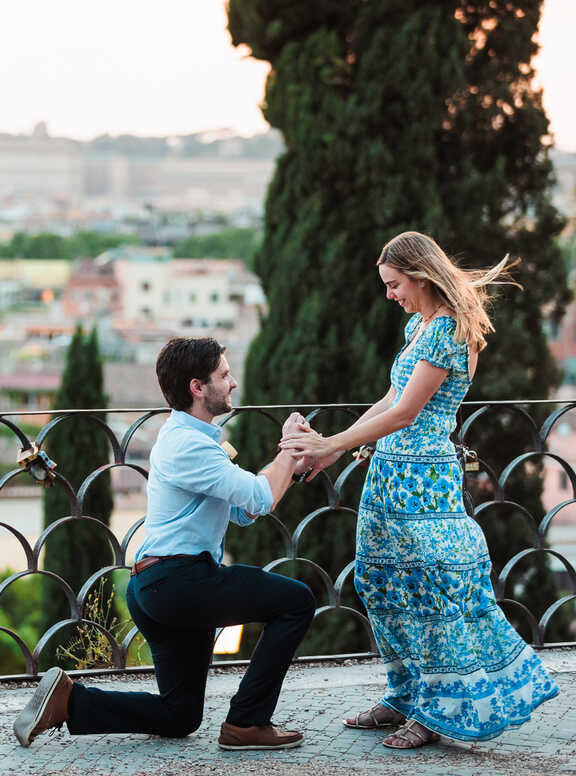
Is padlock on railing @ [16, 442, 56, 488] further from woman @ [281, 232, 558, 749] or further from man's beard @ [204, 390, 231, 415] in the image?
woman @ [281, 232, 558, 749]

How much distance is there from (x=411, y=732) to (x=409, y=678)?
0.53ft

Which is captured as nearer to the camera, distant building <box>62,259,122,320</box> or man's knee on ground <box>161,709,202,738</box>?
man's knee on ground <box>161,709,202,738</box>

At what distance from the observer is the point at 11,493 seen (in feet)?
209

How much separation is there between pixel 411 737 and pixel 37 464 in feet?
4.24

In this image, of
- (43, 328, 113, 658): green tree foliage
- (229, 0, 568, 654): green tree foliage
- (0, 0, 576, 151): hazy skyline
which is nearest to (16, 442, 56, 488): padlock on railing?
(229, 0, 568, 654): green tree foliage

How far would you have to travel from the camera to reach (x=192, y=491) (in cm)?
261

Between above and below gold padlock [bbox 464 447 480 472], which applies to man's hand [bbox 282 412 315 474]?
above

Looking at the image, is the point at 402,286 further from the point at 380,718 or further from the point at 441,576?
the point at 380,718

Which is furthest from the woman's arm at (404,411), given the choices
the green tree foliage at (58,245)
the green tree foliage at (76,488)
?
the green tree foliage at (58,245)

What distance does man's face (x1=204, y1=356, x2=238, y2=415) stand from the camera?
2.65 meters

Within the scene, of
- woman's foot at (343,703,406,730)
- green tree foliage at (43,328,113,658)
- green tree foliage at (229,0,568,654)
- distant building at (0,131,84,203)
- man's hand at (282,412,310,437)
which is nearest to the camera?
man's hand at (282,412,310,437)

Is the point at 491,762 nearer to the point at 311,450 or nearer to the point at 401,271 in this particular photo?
the point at 311,450

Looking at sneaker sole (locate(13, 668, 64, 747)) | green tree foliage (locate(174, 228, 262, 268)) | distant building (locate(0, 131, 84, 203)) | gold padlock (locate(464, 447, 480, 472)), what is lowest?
sneaker sole (locate(13, 668, 64, 747))

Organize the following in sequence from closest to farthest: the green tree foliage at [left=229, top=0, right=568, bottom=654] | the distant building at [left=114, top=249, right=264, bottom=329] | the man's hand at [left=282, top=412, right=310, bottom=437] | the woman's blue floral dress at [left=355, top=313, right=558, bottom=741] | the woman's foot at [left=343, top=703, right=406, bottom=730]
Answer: the woman's blue floral dress at [left=355, top=313, right=558, bottom=741] → the man's hand at [left=282, top=412, right=310, bottom=437] → the woman's foot at [left=343, top=703, right=406, bottom=730] → the green tree foliage at [left=229, top=0, right=568, bottom=654] → the distant building at [left=114, top=249, right=264, bottom=329]
